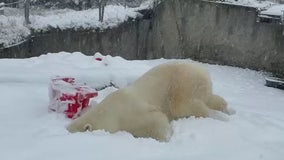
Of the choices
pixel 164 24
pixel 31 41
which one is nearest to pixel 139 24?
pixel 164 24

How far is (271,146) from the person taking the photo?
4.21m

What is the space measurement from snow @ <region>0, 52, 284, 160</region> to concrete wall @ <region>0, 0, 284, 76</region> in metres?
3.73

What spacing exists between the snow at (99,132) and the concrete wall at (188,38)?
3730 mm

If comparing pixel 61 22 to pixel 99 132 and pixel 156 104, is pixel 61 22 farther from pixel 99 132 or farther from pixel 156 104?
pixel 99 132

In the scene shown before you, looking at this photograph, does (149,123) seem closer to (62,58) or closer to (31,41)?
(62,58)

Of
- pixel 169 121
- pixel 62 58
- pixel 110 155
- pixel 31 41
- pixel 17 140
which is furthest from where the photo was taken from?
pixel 31 41

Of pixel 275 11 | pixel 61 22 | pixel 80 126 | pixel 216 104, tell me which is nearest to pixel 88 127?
pixel 80 126

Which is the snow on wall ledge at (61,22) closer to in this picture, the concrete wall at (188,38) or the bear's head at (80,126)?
the concrete wall at (188,38)

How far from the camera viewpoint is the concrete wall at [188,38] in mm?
10242

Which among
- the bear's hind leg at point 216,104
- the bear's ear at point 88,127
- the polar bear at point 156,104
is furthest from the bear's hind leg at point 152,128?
the bear's hind leg at point 216,104

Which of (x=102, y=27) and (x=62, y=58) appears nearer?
(x=62, y=58)

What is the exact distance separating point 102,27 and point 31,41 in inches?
74.0

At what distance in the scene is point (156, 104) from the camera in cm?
444

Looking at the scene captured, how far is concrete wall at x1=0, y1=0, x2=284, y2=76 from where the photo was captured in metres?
10.2
